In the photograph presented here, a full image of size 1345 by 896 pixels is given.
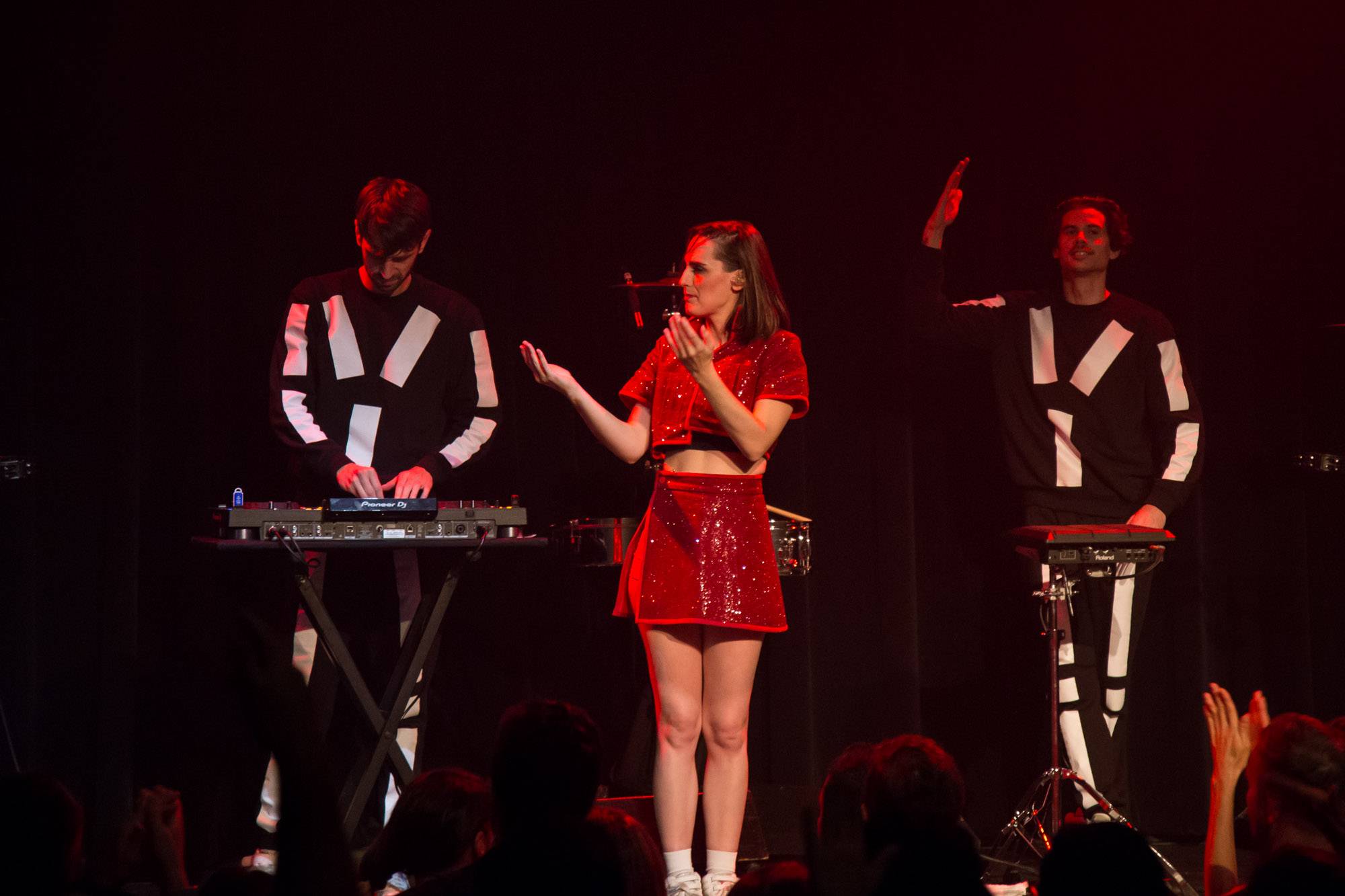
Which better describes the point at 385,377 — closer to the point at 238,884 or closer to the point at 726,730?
the point at 726,730

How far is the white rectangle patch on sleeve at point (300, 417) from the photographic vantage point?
13.5ft

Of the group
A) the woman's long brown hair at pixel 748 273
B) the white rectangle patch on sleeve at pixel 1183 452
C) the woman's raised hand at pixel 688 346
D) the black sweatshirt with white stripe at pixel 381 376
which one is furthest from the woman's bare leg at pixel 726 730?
the white rectangle patch on sleeve at pixel 1183 452

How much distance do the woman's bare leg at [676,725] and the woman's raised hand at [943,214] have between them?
5.88 feet

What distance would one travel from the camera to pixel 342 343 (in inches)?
170

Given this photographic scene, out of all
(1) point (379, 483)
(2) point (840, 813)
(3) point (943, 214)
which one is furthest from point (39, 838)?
(3) point (943, 214)

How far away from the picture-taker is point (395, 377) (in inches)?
172

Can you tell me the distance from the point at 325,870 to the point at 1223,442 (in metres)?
4.42

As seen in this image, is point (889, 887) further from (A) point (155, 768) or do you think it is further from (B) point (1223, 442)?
(B) point (1223, 442)

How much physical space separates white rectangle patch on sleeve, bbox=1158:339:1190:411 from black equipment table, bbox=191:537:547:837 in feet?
7.51

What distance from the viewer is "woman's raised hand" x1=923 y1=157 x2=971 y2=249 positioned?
463cm

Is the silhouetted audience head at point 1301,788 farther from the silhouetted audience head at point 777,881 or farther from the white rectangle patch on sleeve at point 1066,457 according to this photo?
the white rectangle patch on sleeve at point 1066,457

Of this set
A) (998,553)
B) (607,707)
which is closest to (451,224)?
(607,707)

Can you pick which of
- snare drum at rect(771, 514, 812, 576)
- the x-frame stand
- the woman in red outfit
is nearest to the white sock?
the woman in red outfit

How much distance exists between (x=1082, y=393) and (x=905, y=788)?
9.08ft
